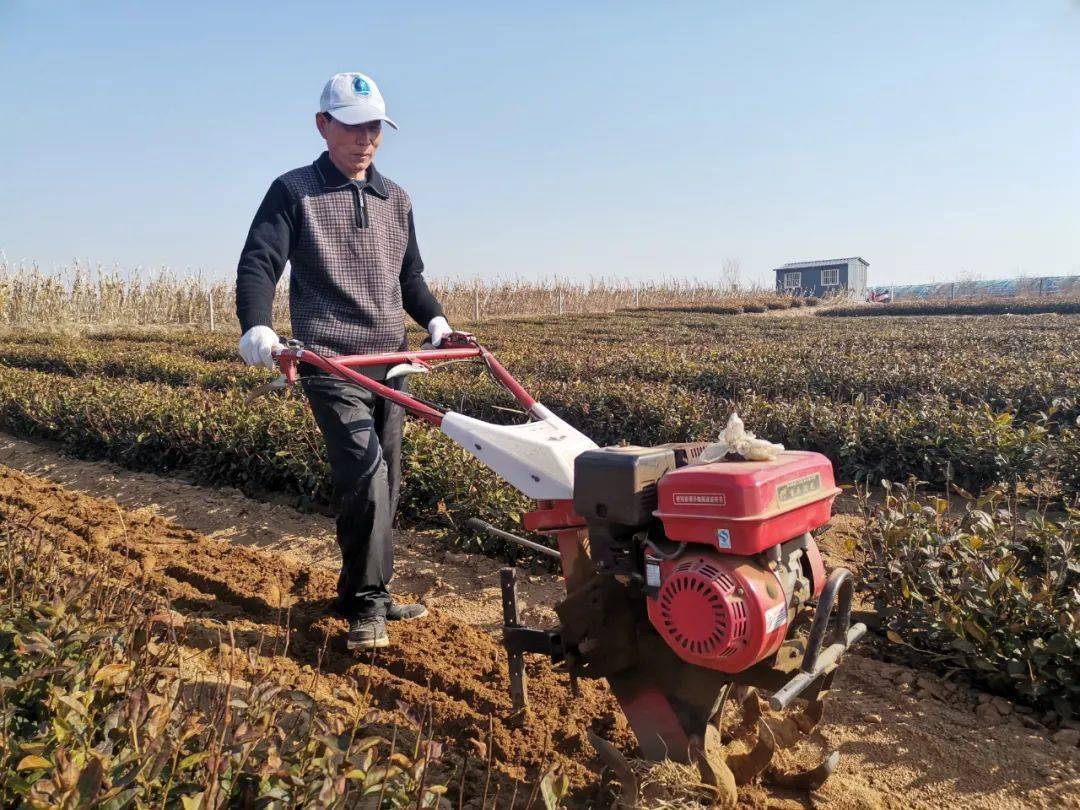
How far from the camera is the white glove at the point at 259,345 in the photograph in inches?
116

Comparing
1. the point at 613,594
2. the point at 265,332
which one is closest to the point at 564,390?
the point at 265,332

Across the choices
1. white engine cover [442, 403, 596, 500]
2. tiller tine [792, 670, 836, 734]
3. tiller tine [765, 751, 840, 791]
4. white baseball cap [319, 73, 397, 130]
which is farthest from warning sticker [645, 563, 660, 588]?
white baseball cap [319, 73, 397, 130]

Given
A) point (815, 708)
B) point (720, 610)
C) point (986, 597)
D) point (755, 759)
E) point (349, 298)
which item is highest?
point (349, 298)

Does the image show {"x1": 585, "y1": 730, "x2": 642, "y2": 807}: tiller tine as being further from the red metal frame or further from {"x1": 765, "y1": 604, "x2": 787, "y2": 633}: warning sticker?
the red metal frame

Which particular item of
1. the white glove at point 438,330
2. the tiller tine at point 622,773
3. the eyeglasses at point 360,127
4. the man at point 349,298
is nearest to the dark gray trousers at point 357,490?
the man at point 349,298

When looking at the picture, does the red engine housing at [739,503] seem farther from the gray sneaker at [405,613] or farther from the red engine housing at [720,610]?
the gray sneaker at [405,613]

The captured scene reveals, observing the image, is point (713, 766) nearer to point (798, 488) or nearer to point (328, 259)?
point (798, 488)

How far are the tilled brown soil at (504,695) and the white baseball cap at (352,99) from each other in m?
1.91

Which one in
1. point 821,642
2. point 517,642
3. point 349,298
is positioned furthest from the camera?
point 349,298

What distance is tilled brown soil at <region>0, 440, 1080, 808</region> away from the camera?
98.7 inches

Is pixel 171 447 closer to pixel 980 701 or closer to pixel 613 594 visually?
pixel 613 594

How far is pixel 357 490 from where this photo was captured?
3359 millimetres

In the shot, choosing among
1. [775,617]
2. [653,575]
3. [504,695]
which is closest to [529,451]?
[653,575]

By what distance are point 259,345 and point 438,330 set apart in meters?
0.94
